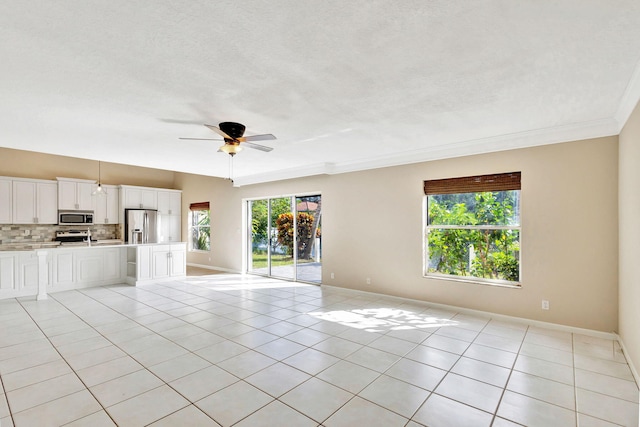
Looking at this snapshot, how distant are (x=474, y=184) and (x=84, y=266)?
7.52 m

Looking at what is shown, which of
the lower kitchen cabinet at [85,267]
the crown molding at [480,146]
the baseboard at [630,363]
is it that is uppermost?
the crown molding at [480,146]

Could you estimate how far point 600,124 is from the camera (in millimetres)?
3488

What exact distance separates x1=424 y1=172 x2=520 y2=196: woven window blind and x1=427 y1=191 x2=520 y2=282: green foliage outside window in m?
0.10

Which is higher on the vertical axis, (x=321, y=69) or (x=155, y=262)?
(x=321, y=69)

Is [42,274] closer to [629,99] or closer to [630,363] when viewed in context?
[630,363]

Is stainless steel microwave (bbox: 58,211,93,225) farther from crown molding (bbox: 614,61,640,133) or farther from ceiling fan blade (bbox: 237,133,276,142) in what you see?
crown molding (bbox: 614,61,640,133)

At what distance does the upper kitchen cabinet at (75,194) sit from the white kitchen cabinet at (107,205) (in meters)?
0.18

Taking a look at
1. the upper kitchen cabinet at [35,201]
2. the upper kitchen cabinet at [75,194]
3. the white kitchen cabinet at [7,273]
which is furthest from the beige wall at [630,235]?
the upper kitchen cabinet at [35,201]

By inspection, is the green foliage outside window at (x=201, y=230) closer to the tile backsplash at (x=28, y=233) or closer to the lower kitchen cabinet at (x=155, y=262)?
the lower kitchen cabinet at (x=155, y=262)

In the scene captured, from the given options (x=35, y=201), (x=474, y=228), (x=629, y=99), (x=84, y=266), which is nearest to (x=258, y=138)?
(x=474, y=228)

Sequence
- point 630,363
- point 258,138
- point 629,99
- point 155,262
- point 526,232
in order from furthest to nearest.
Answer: point 155,262 < point 526,232 < point 258,138 < point 630,363 < point 629,99

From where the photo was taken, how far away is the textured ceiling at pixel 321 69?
1.71 metres

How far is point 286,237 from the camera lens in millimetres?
7273

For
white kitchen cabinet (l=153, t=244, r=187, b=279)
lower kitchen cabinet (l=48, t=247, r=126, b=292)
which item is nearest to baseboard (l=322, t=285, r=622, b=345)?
white kitchen cabinet (l=153, t=244, r=187, b=279)
